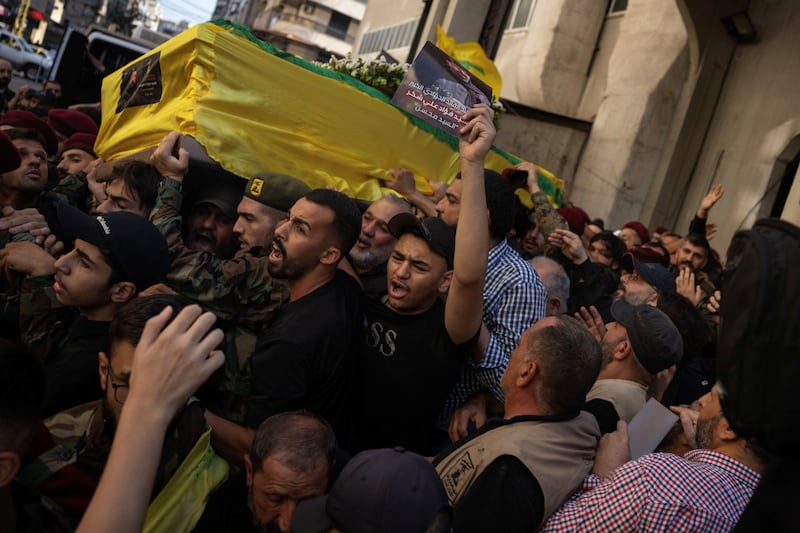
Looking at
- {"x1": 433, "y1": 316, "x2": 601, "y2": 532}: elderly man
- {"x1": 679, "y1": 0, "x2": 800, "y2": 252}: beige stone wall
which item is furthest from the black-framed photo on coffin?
{"x1": 679, "y1": 0, "x2": 800, "y2": 252}: beige stone wall

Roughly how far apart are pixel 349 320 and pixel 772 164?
27.4 feet

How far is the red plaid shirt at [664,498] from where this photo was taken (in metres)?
1.70

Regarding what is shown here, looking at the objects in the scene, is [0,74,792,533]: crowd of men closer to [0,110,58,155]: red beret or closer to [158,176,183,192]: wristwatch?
[158,176,183,192]: wristwatch

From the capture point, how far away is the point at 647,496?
173 centimetres

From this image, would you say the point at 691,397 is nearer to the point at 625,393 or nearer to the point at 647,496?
the point at 625,393

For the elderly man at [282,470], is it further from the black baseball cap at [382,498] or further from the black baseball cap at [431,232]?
the black baseball cap at [431,232]

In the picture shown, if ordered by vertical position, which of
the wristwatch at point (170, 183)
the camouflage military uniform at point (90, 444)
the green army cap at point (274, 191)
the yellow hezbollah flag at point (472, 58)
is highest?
the yellow hezbollah flag at point (472, 58)

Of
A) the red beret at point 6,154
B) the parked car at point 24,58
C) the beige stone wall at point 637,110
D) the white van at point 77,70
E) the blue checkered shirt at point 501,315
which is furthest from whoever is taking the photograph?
the parked car at point 24,58

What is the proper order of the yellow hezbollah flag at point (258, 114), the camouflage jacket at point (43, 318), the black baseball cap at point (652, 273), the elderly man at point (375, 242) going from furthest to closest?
the black baseball cap at point (652, 273), the yellow hezbollah flag at point (258, 114), the elderly man at point (375, 242), the camouflage jacket at point (43, 318)

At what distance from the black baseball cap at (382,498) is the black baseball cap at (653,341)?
1.31 m

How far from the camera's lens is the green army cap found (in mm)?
3299

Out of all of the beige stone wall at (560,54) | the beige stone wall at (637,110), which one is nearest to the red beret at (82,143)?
the beige stone wall at (637,110)

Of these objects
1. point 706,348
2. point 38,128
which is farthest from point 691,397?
point 38,128

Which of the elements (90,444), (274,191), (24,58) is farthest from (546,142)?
(24,58)
